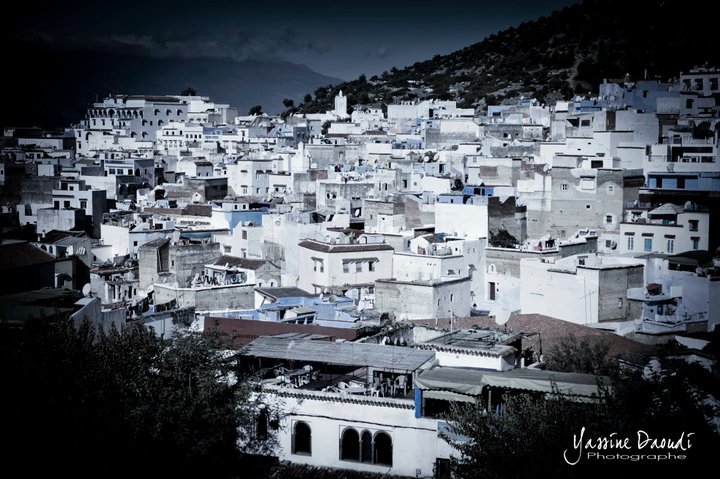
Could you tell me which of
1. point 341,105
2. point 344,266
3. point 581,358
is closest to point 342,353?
point 581,358

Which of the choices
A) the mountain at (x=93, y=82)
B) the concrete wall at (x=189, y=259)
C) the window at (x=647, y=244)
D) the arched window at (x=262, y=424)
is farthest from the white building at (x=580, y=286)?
the mountain at (x=93, y=82)

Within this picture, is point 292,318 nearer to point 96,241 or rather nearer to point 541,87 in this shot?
point 96,241

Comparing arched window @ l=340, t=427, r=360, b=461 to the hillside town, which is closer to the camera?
arched window @ l=340, t=427, r=360, b=461

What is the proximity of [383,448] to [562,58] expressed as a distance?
5068 centimetres

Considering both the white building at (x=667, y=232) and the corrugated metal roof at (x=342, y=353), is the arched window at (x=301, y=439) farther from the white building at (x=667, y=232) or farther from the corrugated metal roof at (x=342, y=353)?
the white building at (x=667, y=232)

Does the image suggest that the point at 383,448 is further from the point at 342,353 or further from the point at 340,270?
the point at 340,270

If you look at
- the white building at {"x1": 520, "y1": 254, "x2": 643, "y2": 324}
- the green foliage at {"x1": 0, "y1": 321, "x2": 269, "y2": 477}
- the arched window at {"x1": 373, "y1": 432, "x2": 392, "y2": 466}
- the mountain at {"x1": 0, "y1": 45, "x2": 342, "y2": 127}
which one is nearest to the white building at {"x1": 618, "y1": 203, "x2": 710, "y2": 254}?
the white building at {"x1": 520, "y1": 254, "x2": 643, "y2": 324}

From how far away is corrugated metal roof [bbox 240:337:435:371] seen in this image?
41.5 ft

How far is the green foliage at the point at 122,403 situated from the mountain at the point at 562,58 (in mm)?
37522

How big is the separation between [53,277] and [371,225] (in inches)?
306

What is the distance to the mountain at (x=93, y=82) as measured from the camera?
38.2 meters

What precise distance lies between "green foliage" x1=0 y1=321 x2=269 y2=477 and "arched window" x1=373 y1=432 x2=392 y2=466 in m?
1.59

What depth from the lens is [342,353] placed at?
13.1 metres

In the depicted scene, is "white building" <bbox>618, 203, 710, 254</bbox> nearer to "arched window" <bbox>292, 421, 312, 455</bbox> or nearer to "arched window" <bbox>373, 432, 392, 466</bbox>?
"arched window" <bbox>373, 432, 392, 466</bbox>
